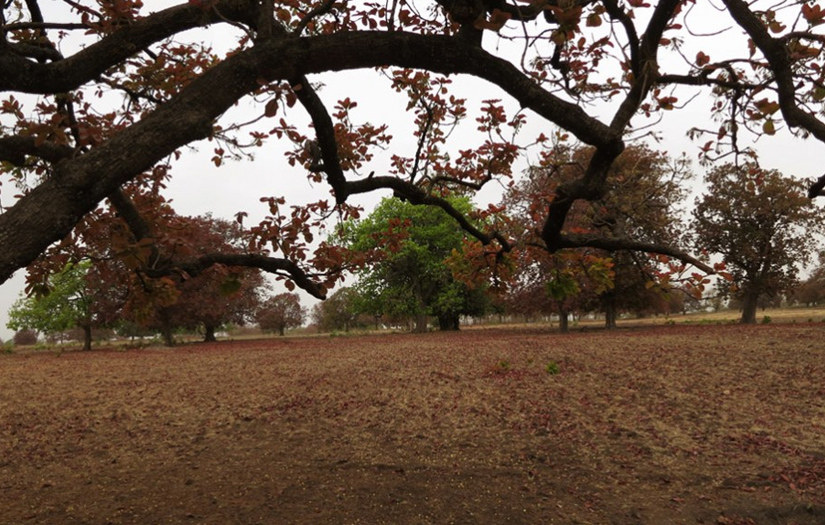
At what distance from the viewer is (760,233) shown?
25.1 m

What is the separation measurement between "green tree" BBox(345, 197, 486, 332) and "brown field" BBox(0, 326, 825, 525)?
72.3 ft

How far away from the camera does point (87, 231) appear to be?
428cm

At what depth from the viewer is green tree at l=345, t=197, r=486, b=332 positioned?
34.1 m

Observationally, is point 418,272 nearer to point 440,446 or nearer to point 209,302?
point 209,302

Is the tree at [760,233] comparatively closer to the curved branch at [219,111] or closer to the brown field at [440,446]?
the brown field at [440,446]

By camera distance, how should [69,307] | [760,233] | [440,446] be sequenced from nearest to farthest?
[440,446], [760,233], [69,307]

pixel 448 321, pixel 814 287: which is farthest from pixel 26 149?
pixel 814 287

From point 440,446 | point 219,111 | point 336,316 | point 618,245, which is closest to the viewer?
point 219,111

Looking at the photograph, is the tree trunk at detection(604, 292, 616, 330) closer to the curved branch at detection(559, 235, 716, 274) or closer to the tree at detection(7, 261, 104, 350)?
the curved branch at detection(559, 235, 716, 274)

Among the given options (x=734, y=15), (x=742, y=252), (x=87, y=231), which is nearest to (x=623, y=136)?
(x=734, y=15)

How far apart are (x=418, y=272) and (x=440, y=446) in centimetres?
2903

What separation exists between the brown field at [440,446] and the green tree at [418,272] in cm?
2203

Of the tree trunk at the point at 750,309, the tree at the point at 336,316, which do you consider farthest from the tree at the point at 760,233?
the tree at the point at 336,316

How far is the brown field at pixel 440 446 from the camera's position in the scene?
5.02 m
